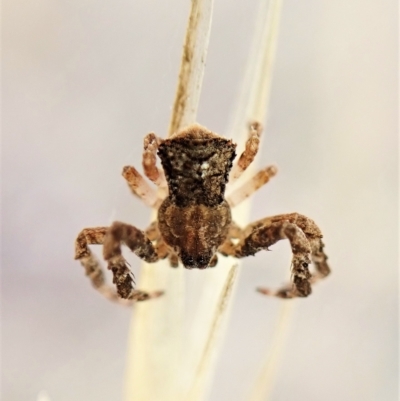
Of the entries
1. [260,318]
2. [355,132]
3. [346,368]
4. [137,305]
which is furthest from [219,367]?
[137,305]

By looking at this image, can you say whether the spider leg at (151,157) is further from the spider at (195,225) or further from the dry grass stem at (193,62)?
the dry grass stem at (193,62)

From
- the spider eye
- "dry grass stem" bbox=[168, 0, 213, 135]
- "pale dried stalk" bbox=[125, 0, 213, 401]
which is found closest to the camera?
"dry grass stem" bbox=[168, 0, 213, 135]

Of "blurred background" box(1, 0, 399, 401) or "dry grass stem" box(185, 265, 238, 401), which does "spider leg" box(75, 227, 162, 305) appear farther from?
"blurred background" box(1, 0, 399, 401)

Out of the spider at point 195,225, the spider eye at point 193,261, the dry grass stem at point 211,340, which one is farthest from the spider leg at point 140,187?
the dry grass stem at point 211,340

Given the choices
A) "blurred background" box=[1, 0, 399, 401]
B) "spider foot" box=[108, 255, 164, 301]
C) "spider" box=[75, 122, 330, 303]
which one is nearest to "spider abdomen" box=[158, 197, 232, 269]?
"spider" box=[75, 122, 330, 303]

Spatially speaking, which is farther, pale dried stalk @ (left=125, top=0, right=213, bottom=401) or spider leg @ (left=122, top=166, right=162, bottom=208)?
spider leg @ (left=122, top=166, right=162, bottom=208)

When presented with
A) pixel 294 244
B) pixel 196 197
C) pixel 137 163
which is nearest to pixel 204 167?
pixel 196 197

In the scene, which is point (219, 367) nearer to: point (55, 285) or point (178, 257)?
point (55, 285)
